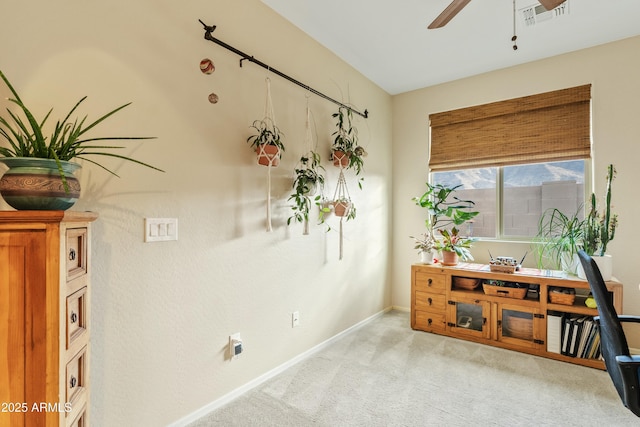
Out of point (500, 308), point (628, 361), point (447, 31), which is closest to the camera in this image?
point (628, 361)

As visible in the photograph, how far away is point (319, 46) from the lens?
2.76 metres

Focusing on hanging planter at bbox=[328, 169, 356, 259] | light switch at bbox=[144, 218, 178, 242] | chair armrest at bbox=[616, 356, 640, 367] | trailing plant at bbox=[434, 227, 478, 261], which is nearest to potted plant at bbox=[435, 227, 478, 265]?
trailing plant at bbox=[434, 227, 478, 261]

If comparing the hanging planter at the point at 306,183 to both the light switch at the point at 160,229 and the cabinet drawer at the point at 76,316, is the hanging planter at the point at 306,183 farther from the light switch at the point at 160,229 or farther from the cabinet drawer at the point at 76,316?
the cabinet drawer at the point at 76,316

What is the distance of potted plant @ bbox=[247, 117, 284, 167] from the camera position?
2064mm

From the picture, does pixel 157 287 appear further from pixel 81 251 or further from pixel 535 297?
pixel 535 297

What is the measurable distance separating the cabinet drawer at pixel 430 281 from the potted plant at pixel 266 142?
1987 mm

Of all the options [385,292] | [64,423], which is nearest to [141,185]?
[64,423]

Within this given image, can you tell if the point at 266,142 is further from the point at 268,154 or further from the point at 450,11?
the point at 450,11

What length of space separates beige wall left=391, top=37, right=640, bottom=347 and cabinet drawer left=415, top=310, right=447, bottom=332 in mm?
632

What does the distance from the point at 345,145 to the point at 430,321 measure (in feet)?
6.42

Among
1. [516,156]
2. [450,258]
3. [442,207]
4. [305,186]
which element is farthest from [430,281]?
[305,186]

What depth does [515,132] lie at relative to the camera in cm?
320

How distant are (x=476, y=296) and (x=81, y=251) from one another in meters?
3.03

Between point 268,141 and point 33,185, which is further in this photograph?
point 268,141
